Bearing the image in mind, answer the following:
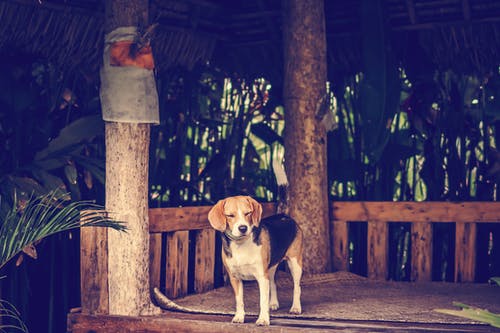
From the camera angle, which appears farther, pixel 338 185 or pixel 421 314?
pixel 338 185

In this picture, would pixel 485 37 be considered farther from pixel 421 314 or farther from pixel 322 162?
pixel 421 314

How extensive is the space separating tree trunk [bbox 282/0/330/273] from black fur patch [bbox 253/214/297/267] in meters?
1.25

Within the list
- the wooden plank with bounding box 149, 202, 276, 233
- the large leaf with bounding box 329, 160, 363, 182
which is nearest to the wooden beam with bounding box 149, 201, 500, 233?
the large leaf with bounding box 329, 160, 363, 182

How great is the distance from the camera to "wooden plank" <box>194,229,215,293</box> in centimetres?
613

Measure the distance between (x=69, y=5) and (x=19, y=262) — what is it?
5.74ft

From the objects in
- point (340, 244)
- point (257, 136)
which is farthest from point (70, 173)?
point (340, 244)

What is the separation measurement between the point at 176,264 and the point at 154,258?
10.5 inches

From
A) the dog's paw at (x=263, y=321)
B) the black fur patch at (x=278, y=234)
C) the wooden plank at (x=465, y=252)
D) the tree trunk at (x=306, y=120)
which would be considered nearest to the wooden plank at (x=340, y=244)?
the tree trunk at (x=306, y=120)

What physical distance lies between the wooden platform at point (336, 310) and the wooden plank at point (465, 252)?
196 mm

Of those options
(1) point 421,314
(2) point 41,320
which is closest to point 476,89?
(1) point 421,314

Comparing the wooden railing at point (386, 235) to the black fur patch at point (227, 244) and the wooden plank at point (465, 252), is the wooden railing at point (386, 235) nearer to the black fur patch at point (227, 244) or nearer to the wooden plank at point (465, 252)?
the wooden plank at point (465, 252)

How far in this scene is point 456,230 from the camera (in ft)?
22.2

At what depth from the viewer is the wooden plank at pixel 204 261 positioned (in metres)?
6.13

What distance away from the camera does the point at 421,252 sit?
268 inches
